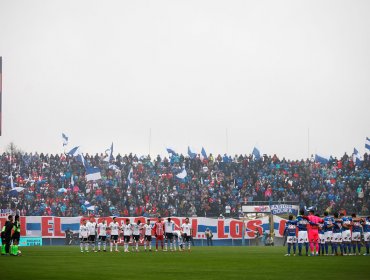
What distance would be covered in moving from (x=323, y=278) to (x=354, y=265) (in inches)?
306

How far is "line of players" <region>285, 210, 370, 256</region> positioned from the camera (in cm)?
4409

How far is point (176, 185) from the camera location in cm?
8038

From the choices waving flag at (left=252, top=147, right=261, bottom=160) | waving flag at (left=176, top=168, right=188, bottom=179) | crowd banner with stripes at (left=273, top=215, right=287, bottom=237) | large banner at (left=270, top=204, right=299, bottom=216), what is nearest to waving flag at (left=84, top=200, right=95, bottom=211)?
waving flag at (left=176, top=168, right=188, bottom=179)

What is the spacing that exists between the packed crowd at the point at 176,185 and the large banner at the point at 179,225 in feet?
12.4

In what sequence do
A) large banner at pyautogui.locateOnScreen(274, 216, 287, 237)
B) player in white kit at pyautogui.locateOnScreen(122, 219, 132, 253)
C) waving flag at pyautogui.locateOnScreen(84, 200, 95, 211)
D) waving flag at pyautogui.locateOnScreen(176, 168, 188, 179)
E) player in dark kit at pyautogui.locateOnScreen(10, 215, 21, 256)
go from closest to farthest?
player in dark kit at pyautogui.locateOnScreen(10, 215, 21, 256)
player in white kit at pyautogui.locateOnScreen(122, 219, 132, 253)
large banner at pyautogui.locateOnScreen(274, 216, 287, 237)
waving flag at pyautogui.locateOnScreen(84, 200, 95, 211)
waving flag at pyautogui.locateOnScreen(176, 168, 188, 179)

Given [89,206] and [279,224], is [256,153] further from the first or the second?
[89,206]

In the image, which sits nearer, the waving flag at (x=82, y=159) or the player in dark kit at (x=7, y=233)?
the player in dark kit at (x=7, y=233)

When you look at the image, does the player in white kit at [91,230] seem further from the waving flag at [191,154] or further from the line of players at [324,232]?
the waving flag at [191,154]

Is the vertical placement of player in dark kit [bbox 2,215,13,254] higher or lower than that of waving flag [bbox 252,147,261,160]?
lower

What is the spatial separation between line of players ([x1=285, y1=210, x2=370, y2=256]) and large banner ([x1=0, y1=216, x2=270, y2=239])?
24922 mm

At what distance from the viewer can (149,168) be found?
8319cm

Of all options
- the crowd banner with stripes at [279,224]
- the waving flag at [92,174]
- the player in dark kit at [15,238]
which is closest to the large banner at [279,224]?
the crowd banner with stripes at [279,224]

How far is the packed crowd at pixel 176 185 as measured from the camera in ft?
248

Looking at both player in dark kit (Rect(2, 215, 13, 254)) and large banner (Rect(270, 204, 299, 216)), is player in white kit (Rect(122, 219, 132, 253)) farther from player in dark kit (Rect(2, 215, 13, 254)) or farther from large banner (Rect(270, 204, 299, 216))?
large banner (Rect(270, 204, 299, 216))
